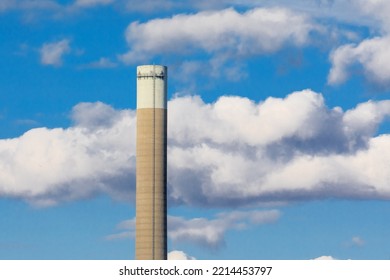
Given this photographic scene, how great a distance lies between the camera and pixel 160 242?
585 ft

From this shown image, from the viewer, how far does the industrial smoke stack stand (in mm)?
177375

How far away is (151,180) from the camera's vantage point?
585 ft

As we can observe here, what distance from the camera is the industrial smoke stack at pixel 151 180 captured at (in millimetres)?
177375
